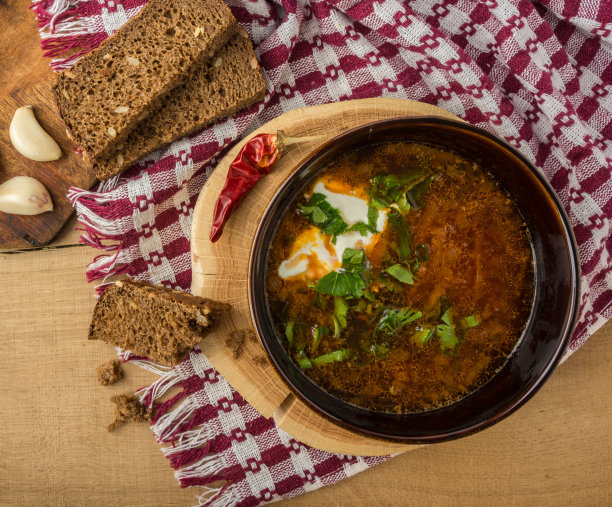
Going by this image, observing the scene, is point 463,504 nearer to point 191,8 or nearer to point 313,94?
point 313,94

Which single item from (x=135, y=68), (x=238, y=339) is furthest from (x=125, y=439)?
(x=135, y=68)

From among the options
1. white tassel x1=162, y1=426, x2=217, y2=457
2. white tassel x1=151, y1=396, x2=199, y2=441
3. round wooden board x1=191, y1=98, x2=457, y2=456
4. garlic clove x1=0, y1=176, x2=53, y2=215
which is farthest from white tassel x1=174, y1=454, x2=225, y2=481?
garlic clove x1=0, y1=176, x2=53, y2=215

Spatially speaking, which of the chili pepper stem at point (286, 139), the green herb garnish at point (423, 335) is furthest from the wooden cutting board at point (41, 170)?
the green herb garnish at point (423, 335)

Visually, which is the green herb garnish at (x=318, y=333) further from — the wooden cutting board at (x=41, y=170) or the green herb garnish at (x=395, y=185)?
the wooden cutting board at (x=41, y=170)

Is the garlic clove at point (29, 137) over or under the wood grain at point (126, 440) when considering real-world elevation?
over

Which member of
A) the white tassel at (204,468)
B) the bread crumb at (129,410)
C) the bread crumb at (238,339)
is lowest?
the white tassel at (204,468)

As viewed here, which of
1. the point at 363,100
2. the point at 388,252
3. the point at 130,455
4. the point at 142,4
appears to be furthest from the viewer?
the point at 130,455

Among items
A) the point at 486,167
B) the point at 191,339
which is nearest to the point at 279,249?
the point at 191,339
